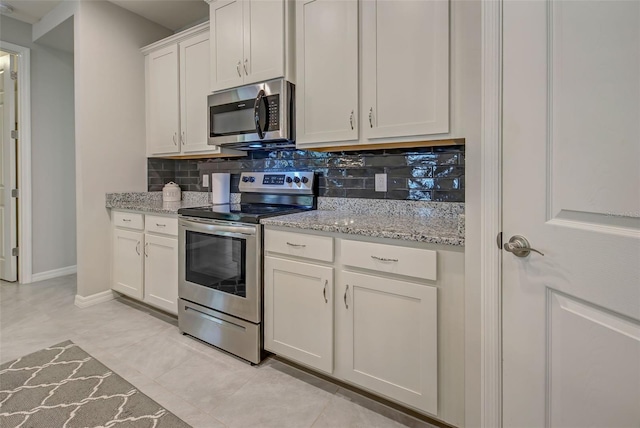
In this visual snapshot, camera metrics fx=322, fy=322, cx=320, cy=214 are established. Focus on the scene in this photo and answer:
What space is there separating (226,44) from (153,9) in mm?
1251

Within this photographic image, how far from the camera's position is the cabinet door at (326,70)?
1851mm

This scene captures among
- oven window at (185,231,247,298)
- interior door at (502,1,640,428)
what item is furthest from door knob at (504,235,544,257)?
oven window at (185,231,247,298)

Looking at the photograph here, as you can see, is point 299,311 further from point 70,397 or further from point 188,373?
point 70,397

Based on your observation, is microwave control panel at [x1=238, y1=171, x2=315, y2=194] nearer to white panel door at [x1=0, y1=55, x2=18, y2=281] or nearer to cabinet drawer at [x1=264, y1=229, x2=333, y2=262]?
cabinet drawer at [x1=264, y1=229, x2=333, y2=262]

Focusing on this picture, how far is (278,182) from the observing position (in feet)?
8.07

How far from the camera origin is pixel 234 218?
195cm

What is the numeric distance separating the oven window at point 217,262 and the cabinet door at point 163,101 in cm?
119

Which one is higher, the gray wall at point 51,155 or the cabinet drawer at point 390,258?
the gray wall at point 51,155

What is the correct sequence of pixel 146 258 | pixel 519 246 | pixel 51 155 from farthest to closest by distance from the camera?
pixel 51 155
pixel 146 258
pixel 519 246

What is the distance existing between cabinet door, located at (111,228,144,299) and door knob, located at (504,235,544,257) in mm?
2644

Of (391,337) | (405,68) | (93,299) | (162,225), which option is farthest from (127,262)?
(405,68)

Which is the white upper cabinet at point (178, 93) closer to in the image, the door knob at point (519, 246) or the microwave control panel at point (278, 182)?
the microwave control panel at point (278, 182)

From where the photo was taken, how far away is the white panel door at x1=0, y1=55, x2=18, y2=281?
130 inches

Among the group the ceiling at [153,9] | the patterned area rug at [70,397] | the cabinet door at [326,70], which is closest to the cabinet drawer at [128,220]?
the patterned area rug at [70,397]
